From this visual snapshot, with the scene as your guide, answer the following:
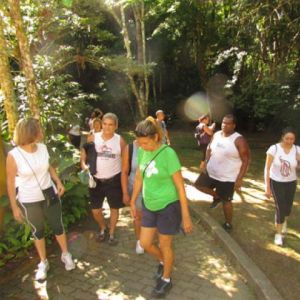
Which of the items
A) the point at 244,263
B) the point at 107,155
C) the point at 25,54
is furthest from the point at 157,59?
the point at 244,263

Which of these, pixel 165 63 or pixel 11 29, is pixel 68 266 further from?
pixel 165 63

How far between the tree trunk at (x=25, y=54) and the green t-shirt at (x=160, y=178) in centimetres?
269

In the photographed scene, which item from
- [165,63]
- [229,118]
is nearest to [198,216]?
[229,118]

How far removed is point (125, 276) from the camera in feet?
15.0

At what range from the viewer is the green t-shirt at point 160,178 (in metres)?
3.78

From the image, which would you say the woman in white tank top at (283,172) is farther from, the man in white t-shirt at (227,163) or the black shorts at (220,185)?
the black shorts at (220,185)

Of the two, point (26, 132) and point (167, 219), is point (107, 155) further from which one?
point (167, 219)

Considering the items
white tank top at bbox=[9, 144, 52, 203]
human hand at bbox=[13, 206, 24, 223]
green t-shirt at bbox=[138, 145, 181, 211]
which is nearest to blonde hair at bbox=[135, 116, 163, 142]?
green t-shirt at bbox=[138, 145, 181, 211]

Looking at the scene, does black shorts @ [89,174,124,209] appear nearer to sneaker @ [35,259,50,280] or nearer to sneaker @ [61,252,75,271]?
sneaker @ [61,252,75,271]

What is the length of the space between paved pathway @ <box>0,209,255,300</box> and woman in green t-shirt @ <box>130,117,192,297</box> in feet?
1.40

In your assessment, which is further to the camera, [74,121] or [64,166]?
[74,121]

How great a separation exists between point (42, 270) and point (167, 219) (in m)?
1.72

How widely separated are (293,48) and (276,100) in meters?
2.47

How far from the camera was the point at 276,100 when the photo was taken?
1543 cm
